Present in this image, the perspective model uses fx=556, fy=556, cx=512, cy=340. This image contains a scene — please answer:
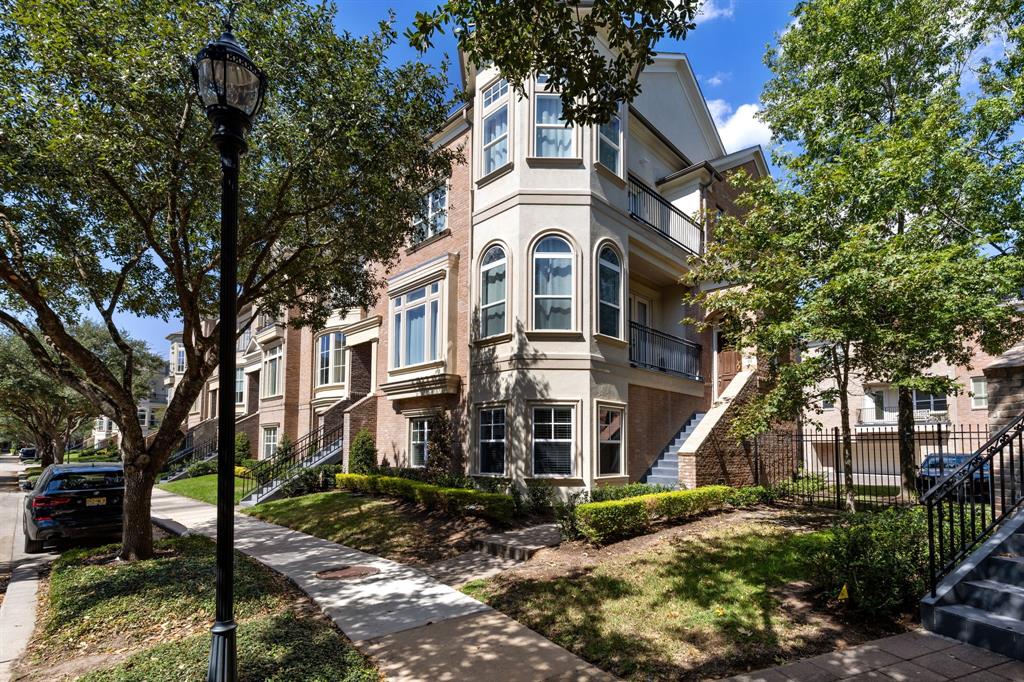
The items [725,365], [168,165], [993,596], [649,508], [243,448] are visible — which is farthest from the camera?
[243,448]

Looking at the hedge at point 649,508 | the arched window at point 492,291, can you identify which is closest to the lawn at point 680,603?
the hedge at point 649,508

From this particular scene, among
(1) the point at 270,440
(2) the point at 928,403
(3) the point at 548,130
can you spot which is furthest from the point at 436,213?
(2) the point at 928,403

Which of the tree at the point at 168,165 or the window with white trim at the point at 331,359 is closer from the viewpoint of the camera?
the tree at the point at 168,165

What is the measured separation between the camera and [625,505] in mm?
9844

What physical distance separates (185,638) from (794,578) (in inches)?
289

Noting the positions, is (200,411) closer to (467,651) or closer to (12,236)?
(12,236)

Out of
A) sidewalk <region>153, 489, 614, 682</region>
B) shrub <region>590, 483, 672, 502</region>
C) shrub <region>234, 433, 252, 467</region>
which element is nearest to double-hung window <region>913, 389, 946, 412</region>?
shrub <region>590, 483, 672, 502</region>

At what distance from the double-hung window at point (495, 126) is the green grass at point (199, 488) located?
13.3 m

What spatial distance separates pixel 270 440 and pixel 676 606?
2366 centimetres

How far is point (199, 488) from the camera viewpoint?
22250mm

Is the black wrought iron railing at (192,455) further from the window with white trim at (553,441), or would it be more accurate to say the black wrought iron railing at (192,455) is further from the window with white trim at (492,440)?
the window with white trim at (553,441)

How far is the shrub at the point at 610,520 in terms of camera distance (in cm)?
948

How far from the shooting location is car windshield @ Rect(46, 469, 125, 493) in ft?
35.7

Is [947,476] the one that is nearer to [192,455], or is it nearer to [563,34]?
[563,34]
